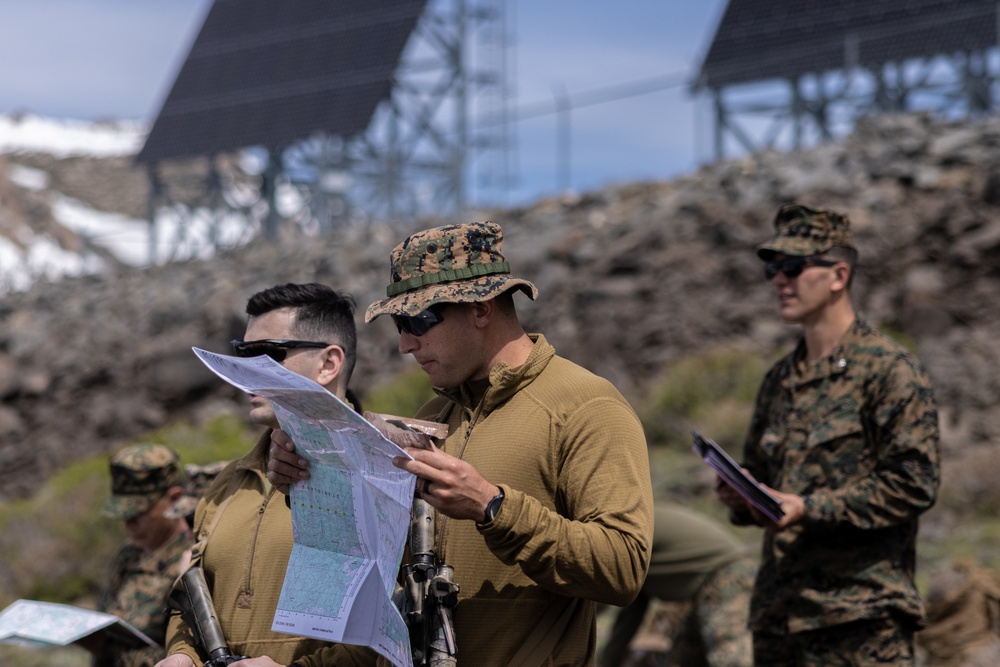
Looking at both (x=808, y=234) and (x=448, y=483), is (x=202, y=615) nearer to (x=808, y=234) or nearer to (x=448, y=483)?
(x=448, y=483)

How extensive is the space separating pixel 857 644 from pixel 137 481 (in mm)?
2784

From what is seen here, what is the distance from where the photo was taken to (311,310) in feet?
11.9

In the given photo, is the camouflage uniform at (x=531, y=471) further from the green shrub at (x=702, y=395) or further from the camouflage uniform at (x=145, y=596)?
the green shrub at (x=702, y=395)

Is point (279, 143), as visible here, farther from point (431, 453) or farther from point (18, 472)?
point (431, 453)

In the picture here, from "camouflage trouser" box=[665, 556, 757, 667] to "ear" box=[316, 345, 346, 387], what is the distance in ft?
10.4

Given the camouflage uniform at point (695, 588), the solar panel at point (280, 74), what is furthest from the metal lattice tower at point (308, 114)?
the camouflage uniform at point (695, 588)

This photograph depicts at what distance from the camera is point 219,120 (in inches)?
1077

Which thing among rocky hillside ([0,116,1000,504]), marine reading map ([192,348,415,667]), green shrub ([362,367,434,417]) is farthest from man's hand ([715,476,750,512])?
green shrub ([362,367,434,417])

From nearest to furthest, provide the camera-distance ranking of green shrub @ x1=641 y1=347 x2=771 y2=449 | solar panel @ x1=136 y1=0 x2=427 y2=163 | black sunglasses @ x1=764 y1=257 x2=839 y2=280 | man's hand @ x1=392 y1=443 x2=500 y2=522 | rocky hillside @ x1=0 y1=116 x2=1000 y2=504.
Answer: man's hand @ x1=392 y1=443 x2=500 y2=522
black sunglasses @ x1=764 y1=257 x2=839 y2=280
green shrub @ x1=641 y1=347 x2=771 y2=449
rocky hillside @ x1=0 y1=116 x2=1000 y2=504
solar panel @ x1=136 y1=0 x2=427 y2=163

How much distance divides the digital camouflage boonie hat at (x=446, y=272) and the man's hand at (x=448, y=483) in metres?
0.45

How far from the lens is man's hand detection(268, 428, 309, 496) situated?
292 cm

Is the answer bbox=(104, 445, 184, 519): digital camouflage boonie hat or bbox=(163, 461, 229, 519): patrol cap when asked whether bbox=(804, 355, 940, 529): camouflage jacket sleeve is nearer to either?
bbox=(163, 461, 229, 519): patrol cap

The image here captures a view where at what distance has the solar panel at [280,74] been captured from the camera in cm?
2412

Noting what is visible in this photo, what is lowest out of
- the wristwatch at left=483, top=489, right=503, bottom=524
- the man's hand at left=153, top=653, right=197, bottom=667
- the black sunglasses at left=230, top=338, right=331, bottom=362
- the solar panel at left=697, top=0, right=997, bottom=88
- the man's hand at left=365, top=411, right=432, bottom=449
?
the man's hand at left=153, top=653, right=197, bottom=667
